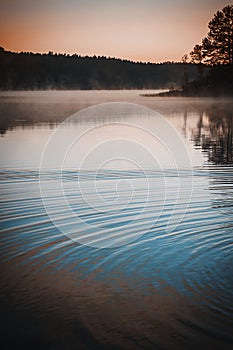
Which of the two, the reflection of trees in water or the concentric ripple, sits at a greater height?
the reflection of trees in water

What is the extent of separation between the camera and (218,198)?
40.7ft

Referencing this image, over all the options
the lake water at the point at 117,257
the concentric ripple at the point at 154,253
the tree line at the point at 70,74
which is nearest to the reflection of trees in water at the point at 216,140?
the lake water at the point at 117,257

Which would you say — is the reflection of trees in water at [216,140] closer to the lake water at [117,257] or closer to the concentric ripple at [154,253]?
the lake water at [117,257]

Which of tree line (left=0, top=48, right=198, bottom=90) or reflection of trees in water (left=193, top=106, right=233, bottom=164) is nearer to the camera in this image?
reflection of trees in water (left=193, top=106, right=233, bottom=164)

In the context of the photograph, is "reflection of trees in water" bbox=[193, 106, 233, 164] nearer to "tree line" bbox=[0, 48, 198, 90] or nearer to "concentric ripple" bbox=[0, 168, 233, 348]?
"concentric ripple" bbox=[0, 168, 233, 348]

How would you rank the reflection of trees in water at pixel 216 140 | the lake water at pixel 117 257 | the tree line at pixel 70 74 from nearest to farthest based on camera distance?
the lake water at pixel 117 257, the reflection of trees in water at pixel 216 140, the tree line at pixel 70 74

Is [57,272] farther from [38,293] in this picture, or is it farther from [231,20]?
[231,20]

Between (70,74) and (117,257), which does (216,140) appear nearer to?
(117,257)

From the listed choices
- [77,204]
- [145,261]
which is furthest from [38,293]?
[77,204]

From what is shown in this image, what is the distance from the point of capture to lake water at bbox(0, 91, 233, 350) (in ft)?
19.3

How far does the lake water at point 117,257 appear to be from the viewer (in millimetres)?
5887

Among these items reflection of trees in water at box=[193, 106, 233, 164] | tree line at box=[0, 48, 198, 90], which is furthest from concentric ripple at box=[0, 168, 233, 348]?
tree line at box=[0, 48, 198, 90]

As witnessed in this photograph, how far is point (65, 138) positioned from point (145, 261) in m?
20.7

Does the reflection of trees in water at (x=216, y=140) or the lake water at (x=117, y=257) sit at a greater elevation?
the reflection of trees in water at (x=216, y=140)
